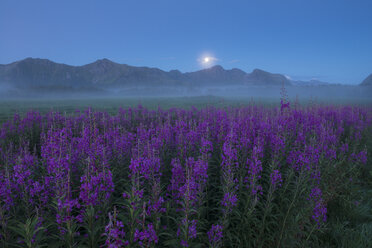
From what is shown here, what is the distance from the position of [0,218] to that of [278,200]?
482 cm

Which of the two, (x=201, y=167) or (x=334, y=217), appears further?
(x=334, y=217)

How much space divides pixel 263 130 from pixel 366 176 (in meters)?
5.26

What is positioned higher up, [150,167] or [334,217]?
[150,167]

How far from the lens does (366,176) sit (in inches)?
306

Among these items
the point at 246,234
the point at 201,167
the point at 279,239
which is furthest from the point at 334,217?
the point at 201,167

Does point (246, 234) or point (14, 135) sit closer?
point (246, 234)

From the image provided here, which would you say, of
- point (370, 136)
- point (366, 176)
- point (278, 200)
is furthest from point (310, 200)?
point (370, 136)

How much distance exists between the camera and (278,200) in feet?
14.3

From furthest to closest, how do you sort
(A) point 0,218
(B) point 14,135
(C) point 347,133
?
(C) point 347,133, (B) point 14,135, (A) point 0,218

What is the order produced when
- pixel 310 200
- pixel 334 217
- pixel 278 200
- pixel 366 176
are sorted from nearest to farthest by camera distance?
pixel 310 200
pixel 278 200
pixel 334 217
pixel 366 176

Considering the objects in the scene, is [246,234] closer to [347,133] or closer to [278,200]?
[278,200]

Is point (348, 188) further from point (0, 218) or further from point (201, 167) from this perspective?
point (0, 218)

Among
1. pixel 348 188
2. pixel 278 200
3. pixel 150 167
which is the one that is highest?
pixel 150 167

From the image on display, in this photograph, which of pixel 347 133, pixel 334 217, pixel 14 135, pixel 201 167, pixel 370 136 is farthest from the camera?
pixel 347 133
